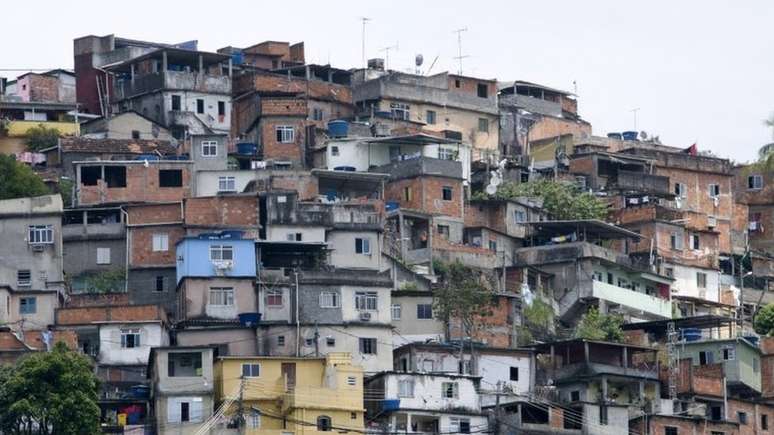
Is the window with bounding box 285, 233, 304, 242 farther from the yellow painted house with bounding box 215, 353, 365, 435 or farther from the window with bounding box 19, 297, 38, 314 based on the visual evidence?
the window with bounding box 19, 297, 38, 314

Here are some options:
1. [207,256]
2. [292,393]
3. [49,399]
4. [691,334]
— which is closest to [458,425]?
[292,393]

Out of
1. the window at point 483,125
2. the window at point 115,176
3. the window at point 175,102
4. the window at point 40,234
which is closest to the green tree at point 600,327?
the window at point 115,176

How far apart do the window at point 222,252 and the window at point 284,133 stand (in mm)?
15165

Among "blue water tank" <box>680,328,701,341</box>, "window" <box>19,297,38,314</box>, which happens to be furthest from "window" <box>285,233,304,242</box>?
"blue water tank" <box>680,328,701,341</box>

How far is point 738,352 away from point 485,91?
990 inches

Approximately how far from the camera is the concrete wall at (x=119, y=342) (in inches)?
2886

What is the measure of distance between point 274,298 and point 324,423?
7.18m

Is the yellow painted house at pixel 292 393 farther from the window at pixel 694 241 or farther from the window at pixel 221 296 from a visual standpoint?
the window at pixel 694 241

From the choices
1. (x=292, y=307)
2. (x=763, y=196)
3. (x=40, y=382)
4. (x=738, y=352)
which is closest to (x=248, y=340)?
(x=292, y=307)

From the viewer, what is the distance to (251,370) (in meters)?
70.4

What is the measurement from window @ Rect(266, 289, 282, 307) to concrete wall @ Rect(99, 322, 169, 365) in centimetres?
396

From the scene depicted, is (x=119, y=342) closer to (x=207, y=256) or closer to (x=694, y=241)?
(x=207, y=256)

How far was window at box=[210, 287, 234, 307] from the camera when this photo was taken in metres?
75.2

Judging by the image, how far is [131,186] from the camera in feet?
271
